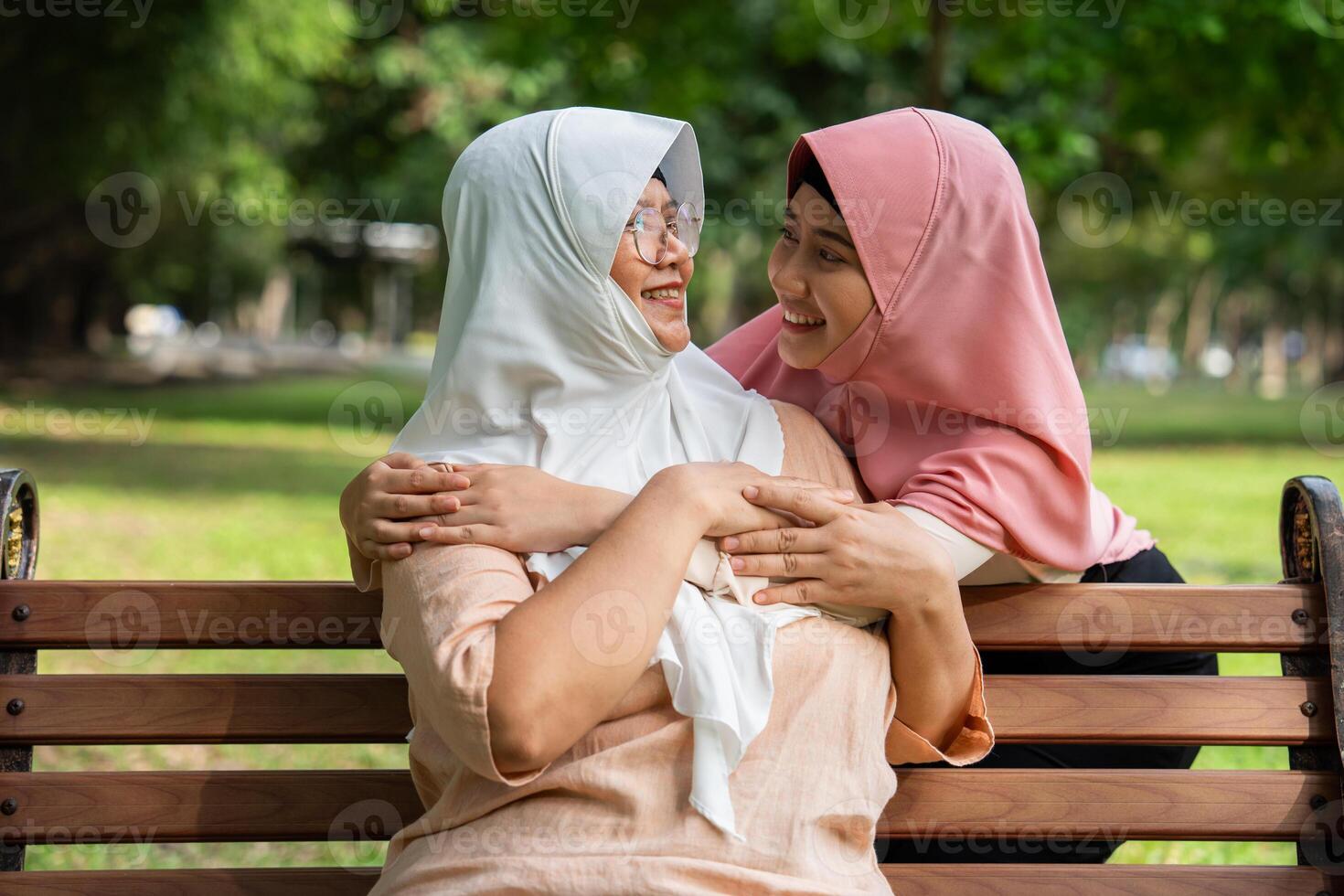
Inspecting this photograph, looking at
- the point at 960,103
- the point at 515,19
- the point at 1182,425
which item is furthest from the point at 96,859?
the point at 1182,425

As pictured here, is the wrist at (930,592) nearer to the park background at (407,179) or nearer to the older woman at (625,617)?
the older woman at (625,617)

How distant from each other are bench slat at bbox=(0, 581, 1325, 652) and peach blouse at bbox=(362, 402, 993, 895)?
48cm

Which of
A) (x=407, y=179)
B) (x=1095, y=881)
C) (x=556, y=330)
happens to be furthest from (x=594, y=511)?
(x=407, y=179)

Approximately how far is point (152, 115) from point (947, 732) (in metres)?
16.9

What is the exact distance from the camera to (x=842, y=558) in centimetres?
234

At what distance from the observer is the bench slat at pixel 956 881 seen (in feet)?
8.84

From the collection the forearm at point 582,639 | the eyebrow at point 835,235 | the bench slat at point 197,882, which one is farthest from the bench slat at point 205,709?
the eyebrow at point 835,235

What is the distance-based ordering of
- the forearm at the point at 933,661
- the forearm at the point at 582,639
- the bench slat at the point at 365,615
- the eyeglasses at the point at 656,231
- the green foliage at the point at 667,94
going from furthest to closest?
the green foliage at the point at 667,94
the bench slat at the point at 365,615
the eyeglasses at the point at 656,231
the forearm at the point at 933,661
the forearm at the point at 582,639

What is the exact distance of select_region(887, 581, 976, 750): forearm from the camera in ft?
7.82

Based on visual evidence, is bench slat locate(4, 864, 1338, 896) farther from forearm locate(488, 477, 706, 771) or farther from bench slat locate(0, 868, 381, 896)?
forearm locate(488, 477, 706, 771)

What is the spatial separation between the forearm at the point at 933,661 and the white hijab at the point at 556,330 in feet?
0.62

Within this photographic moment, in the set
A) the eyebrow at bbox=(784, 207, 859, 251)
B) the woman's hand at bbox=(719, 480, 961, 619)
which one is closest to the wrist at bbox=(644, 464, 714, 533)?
the woman's hand at bbox=(719, 480, 961, 619)

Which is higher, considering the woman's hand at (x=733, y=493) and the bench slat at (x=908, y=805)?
the woman's hand at (x=733, y=493)

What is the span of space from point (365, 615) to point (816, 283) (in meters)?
1.15
